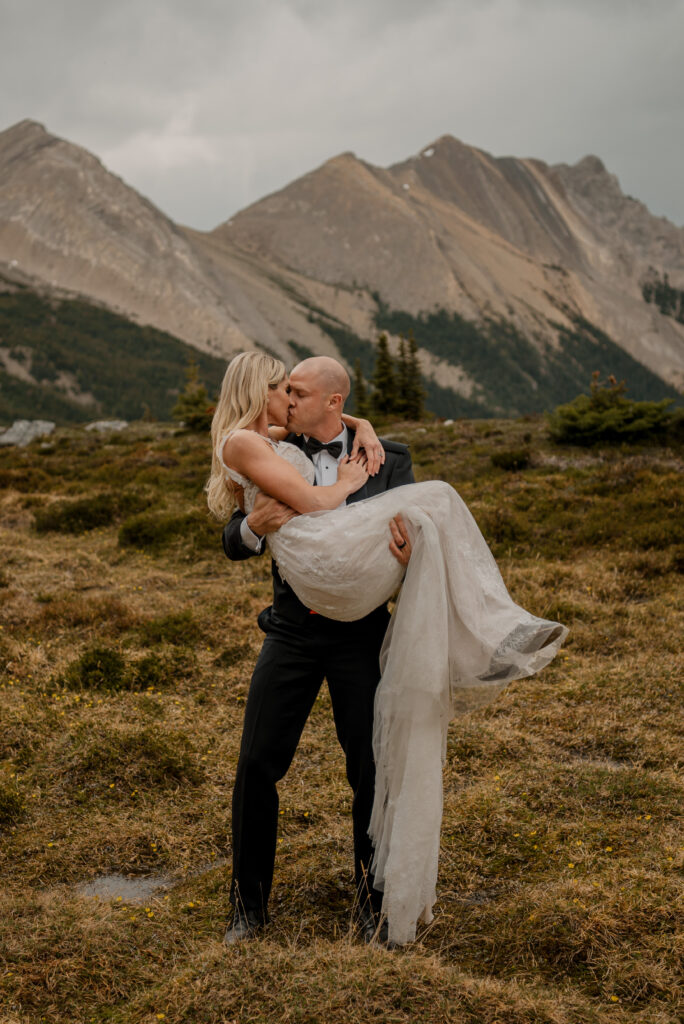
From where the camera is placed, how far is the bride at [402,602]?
379 centimetres

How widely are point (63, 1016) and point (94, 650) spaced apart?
202 inches

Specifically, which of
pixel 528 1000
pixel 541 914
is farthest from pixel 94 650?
pixel 528 1000

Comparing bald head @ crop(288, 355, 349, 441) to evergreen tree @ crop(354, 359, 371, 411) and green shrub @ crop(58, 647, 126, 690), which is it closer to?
green shrub @ crop(58, 647, 126, 690)

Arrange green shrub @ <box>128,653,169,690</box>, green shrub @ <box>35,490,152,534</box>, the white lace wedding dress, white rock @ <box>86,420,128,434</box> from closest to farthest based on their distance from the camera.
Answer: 1. the white lace wedding dress
2. green shrub @ <box>128,653,169,690</box>
3. green shrub @ <box>35,490,152,534</box>
4. white rock @ <box>86,420,128,434</box>

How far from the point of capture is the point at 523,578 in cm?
1050

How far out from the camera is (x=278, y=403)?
399 centimetres

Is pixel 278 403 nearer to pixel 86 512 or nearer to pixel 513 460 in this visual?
pixel 86 512

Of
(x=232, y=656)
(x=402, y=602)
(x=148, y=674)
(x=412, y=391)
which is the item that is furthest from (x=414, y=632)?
(x=412, y=391)

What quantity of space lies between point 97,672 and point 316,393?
207 inches

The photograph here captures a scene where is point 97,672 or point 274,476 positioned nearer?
point 274,476

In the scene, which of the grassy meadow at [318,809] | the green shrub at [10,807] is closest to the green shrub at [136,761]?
the grassy meadow at [318,809]

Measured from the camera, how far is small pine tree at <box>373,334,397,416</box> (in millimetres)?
38250

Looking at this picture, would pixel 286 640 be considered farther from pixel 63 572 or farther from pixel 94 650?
pixel 63 572

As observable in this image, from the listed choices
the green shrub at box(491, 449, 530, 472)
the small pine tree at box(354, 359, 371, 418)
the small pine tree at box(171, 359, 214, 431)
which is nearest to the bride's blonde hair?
the green shrub at box(491, 449, 530, 472)
